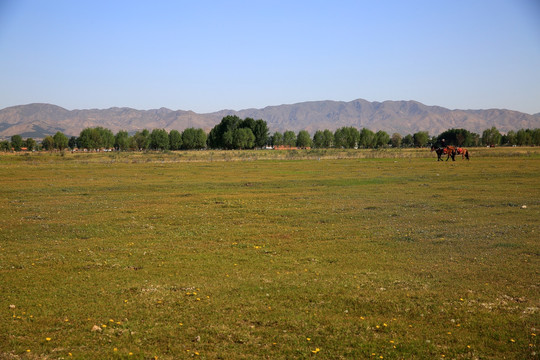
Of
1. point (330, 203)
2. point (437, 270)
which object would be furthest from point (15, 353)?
point (330, 203)

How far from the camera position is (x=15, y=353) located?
7.96 metres

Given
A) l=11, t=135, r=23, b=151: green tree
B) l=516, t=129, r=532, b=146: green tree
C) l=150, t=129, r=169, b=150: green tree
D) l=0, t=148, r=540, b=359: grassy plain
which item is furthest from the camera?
l=11, t=135, r=23, b=151: green tree

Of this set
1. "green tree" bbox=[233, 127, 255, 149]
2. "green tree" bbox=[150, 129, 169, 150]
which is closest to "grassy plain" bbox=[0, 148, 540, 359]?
"green tree" bbox=[233, 127, 255, 149]

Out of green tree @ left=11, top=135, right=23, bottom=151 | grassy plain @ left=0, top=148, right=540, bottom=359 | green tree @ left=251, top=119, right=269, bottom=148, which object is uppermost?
green tree @ left=251, top=119, right=269, bottom=148

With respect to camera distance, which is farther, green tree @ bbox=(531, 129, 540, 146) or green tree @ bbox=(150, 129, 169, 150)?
green tree @ bbox=(150, 129, 169, 150)

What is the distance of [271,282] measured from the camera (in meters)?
12.0

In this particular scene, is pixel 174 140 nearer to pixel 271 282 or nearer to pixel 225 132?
pixel 225 132

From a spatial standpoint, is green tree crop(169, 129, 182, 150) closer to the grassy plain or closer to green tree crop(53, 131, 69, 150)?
green tree crop(53, 131, 69, 150)

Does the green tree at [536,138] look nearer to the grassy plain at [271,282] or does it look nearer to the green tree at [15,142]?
the grassy plain at [271,282]

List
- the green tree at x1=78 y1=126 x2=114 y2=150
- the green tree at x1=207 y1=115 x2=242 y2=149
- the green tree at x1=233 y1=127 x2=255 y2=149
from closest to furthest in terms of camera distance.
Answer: the green tree at x1=233 y1=127 x2=255 y2=149
the green tree at x1=207 y1=115 x2=242 y2=149
the green tree at x1=78 y1=126 x2=114 y2=150

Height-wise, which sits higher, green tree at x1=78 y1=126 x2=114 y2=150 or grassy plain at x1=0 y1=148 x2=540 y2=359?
green tree at x1=78 y1=126 x2=114 y2=150

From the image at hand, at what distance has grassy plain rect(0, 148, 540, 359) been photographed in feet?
27.9

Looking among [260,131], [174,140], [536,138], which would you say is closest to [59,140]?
[174,140]

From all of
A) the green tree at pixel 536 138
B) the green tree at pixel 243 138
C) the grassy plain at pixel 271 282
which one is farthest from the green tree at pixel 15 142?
the green tree at pixel 536 138
